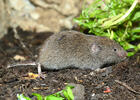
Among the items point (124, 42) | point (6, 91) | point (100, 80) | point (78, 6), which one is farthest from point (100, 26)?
point (78, 6)

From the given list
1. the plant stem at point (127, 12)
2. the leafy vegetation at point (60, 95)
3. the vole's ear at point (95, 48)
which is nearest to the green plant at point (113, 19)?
the plant stem at point (127, 12)

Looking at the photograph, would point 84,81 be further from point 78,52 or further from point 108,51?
point 108,51

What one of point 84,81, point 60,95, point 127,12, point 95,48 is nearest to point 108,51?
point 95,48

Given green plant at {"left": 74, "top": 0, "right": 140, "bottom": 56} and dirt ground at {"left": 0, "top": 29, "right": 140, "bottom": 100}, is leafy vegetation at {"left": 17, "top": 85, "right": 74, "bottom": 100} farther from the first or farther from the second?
green plant at {"left": 74, "top": 0, "right": 140, "bottom": 56}

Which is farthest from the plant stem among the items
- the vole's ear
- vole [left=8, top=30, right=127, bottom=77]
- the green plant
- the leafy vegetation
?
the leafy vegetation

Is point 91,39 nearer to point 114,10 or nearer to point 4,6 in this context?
point 114,10

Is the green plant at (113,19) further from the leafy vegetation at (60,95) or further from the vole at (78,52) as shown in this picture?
the leafy vegetation at (60,95)
